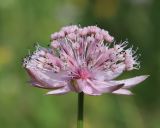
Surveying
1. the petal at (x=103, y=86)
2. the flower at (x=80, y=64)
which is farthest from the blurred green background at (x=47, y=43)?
the petal at (x=103, y=86)

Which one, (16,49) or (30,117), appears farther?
(16,49)

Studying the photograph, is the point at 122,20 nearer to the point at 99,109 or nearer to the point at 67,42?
the point at 99,109

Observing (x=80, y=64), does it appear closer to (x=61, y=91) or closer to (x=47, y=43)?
(x=61, y=91)

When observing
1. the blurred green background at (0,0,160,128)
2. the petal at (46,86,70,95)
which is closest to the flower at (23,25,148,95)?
the petal at (46,86,70,95)

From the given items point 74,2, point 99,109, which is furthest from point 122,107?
point 74,2

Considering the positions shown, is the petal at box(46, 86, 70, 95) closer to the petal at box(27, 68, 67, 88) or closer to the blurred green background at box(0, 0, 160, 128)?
the petal at box(27, 68, 67, 88)
